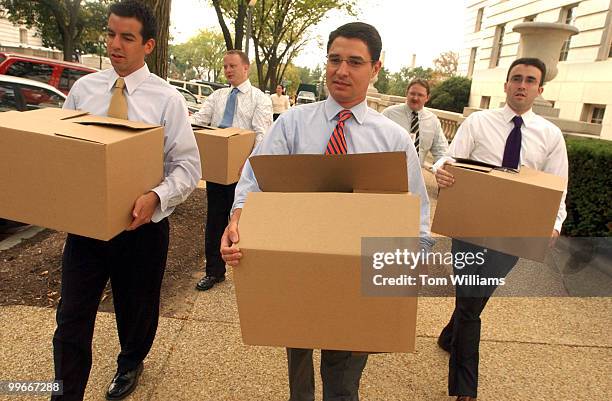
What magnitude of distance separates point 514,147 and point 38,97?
6401mm

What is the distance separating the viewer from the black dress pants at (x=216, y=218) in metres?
3.95

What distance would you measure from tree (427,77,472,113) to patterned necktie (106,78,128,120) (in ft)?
79.8

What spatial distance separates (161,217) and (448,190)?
4.99ft

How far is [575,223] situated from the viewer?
17.6 feet

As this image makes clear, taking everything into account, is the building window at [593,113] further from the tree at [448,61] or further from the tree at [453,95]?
the tree at [448,61]

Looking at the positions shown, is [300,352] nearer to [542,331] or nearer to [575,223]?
[542,331]

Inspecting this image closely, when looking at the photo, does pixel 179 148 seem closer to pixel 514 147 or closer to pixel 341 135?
pixel 341 135

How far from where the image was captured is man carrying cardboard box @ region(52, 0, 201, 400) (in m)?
2.16

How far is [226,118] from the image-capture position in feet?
14.1

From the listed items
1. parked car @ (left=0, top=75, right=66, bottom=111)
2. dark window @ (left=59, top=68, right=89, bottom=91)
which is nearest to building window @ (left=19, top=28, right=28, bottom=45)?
dark window @ (left=59, top=68, right=89, bottom=91)

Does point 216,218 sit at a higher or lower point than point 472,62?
lower

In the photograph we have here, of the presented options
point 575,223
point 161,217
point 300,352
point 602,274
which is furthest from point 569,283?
point 161,217

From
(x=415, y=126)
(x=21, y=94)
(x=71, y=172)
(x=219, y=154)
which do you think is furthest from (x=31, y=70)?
(x=71, y=172)

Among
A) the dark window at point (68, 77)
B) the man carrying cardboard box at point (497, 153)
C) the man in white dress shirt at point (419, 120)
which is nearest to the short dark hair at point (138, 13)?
the man carrying cardboard box at point (497, 153)
